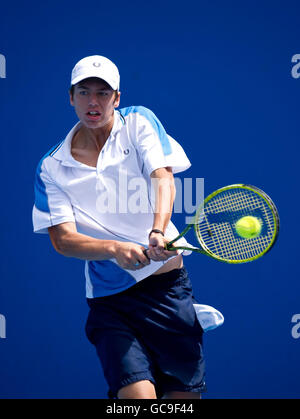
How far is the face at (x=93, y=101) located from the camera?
2.34 metres

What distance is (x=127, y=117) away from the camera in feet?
8.07

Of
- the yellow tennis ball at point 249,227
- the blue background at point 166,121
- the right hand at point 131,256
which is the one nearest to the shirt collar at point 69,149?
the right hand at point 131,256

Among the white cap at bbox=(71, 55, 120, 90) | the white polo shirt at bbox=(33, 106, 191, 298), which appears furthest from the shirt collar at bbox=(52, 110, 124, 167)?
the white cap at bbox=(71, 55, 120, 90)

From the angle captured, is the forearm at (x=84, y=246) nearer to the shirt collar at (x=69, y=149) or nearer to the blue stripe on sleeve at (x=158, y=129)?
the shirt collar at (x=69, y=149)

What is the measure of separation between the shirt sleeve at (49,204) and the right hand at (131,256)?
0.94 feet

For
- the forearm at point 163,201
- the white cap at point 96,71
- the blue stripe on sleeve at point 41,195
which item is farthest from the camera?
the blue stripe on sleeve at point 41,195

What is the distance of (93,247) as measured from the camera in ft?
7.49

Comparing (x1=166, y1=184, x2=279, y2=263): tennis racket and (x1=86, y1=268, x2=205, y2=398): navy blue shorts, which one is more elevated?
→ (x1=166, y1=184, x2=279, y2=263): tennis racket

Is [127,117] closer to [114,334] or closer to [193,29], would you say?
[114,334]

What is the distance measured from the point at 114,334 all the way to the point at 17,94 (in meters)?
1.74

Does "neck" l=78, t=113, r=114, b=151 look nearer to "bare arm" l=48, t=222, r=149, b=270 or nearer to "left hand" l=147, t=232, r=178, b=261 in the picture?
"bare arm" l=48, t=222, r=149, b=270

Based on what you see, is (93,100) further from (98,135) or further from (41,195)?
(41,195)

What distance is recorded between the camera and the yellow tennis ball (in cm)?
224
